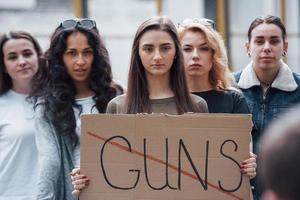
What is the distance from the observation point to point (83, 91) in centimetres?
376

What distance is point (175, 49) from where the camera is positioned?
335 cm

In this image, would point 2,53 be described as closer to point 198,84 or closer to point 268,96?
point 198,84

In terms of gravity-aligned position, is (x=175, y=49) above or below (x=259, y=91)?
above

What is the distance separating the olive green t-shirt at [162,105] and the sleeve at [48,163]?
0.35 meters

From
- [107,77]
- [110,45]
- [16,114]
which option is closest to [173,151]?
[107,77]

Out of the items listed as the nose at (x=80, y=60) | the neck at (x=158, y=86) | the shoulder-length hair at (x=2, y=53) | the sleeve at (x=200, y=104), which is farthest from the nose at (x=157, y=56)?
the shoulder-length hair at (x=2, y=53)

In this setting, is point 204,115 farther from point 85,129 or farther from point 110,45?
point 110,45

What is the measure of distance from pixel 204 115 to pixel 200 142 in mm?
122

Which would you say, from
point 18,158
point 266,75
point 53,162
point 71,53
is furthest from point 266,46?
point 18,158

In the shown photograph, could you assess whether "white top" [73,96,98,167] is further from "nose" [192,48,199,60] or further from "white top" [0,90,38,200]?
"nose" [192,48,199,60]

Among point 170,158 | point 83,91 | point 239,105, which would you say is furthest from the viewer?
point 83,91

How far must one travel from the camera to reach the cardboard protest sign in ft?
9.80

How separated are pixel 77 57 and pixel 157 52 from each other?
0.57 m

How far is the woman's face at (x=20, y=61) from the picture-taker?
3.99 meters
